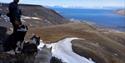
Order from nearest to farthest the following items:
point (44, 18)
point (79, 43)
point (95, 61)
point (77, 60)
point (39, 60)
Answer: point (39, 60)
point (77, 60)
point (95, 61)
point (79, 43)
point (44, 18)

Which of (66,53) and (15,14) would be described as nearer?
(15,14)

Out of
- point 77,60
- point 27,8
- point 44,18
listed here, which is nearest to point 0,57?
point 77,60

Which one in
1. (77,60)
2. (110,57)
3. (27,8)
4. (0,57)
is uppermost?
(0,57)

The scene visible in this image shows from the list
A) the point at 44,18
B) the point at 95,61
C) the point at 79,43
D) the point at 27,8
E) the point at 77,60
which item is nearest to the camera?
the point at 77,60

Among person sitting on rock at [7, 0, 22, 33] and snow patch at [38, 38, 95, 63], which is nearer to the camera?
person sitting on rock at [7, 0, 22, 33]

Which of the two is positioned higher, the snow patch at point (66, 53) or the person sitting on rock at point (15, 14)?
the person sitting on rock at point (15, 14)

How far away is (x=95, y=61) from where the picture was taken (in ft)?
135

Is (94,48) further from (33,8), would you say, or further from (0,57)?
(33,8)

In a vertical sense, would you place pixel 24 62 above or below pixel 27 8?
above

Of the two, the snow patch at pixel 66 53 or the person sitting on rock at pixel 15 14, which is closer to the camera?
the person sitting on rock at pixel 15 14

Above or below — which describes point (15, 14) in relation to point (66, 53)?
above

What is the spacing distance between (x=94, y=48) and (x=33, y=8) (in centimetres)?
7987

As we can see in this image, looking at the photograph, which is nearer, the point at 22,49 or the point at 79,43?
the point at 22,49

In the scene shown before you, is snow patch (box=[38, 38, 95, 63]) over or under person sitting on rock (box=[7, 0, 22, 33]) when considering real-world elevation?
under
